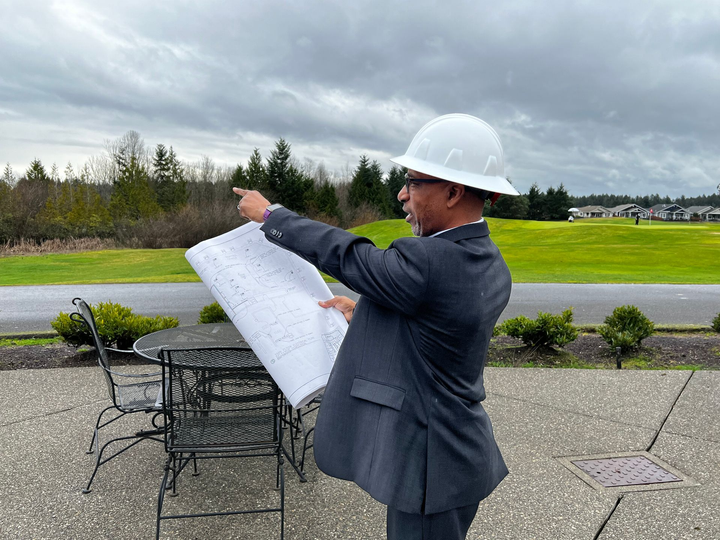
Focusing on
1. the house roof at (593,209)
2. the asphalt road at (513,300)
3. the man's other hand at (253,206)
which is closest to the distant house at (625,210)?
the house roof at (593,209)

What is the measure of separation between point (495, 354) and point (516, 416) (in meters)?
2.39

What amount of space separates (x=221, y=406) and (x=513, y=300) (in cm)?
1104

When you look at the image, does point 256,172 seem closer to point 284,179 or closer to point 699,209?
point 284,179

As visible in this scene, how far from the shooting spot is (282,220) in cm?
168

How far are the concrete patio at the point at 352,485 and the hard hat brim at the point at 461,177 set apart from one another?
85.6 inches

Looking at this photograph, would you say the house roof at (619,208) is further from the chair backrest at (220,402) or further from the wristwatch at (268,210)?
the wristwatch at (268,210)

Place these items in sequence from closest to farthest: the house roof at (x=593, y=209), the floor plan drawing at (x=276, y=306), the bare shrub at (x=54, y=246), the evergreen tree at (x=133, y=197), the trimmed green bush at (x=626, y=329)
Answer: the floor plan drawing at (x=276, y=306) → the trimmed green bush at (x=626, y=329) → the bare shrub at (x=54, y=246) → the evergreen tree at (x=133, y=197) → the house roof at (x=593, y=209)

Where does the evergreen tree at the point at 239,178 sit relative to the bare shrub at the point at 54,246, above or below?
above

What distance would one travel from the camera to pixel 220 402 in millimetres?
3094

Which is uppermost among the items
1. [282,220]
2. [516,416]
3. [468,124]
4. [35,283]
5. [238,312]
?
[468,124]

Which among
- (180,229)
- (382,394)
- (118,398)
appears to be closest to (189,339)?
(118,398)

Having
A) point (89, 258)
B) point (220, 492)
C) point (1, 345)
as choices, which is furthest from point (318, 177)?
point (220, 492)

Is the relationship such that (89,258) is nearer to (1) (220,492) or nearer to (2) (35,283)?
(2) (35,283)

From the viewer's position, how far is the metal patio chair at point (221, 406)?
9.24 ft
